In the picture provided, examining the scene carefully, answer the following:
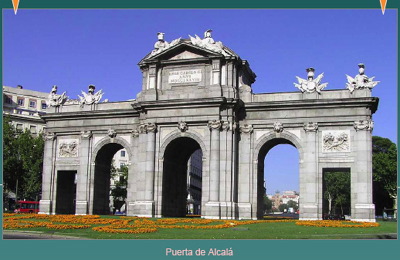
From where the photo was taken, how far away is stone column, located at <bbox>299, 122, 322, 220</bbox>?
48.8 metres

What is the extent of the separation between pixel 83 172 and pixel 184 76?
15331 millimetres

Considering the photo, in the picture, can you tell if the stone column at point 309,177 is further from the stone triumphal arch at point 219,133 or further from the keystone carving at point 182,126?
the keystone carving at point 182,126

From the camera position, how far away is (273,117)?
51.4 m

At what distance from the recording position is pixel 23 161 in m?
77.7

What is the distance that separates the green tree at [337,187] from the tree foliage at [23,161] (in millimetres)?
54183

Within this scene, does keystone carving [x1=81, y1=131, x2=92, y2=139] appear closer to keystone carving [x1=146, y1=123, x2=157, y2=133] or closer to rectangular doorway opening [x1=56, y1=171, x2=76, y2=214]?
rectangular doorway opening [x1=56, y1=171, x2=76, y2=214]

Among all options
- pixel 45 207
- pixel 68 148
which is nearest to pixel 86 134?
pixel 68 148

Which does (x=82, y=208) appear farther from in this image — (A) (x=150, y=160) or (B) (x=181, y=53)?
(B) (x=181, y=53)

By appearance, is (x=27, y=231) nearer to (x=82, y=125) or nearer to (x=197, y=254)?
(x=197, y=254)

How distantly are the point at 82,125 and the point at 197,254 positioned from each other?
39.8 metres

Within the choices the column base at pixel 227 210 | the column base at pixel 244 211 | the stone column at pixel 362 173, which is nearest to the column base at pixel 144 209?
the column base at pixel 227 210

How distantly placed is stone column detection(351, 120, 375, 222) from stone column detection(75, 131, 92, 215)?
27.3 meters

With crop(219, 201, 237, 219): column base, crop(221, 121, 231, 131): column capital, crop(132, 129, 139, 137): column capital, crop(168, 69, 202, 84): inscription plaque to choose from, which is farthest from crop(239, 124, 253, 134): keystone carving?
crop(132, 129, 139, 137): column capital

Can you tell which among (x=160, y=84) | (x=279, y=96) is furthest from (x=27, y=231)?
(x=279, y=96)
